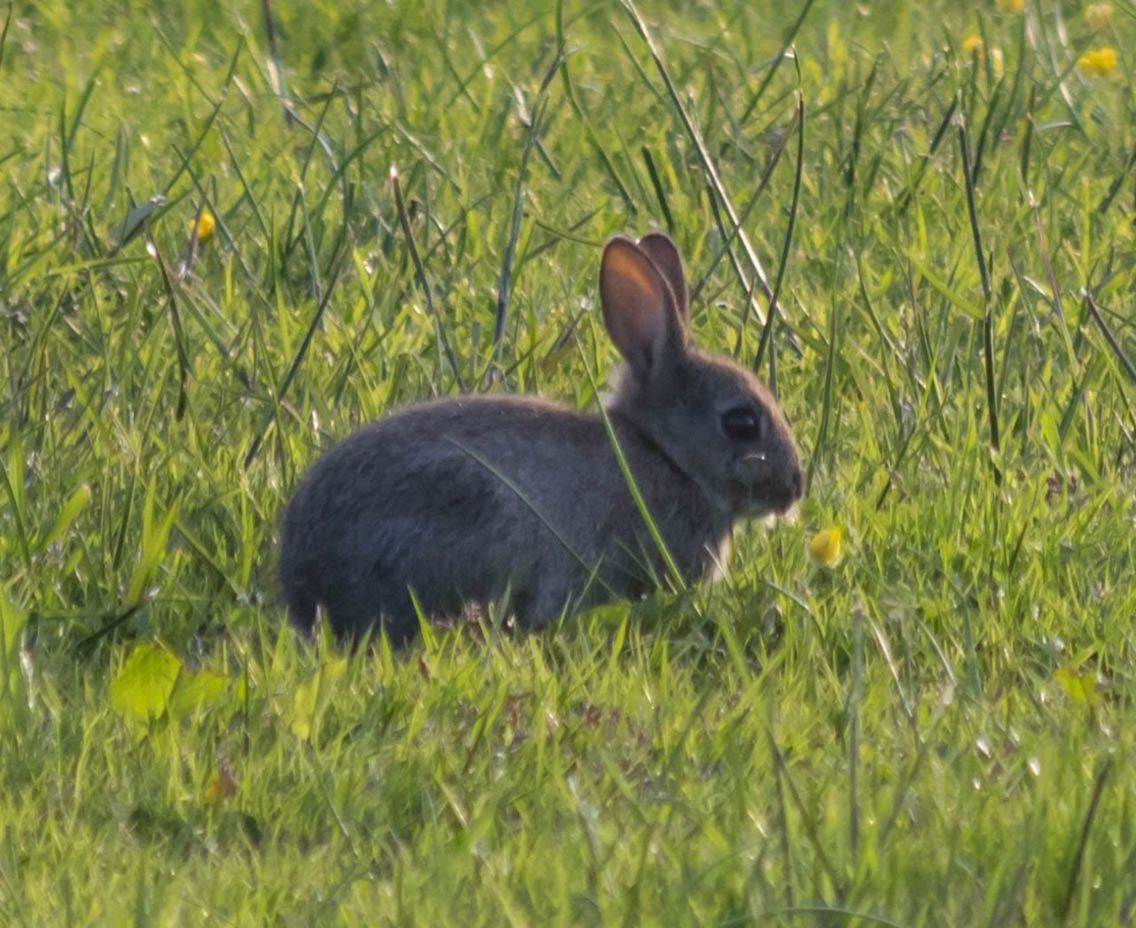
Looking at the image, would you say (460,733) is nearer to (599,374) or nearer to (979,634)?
(979,634)

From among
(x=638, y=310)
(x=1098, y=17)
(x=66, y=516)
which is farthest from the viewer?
(x=1098, y=17)

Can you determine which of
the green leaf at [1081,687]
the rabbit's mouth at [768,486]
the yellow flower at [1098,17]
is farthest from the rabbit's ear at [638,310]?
the yellow flower at [1098,17]

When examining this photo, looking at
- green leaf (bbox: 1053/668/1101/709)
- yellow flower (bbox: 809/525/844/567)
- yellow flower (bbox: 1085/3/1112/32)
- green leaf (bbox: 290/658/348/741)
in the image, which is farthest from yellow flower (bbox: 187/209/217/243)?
yellow flower (bbox: 1085/3/1112/32)

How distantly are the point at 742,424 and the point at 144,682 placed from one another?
1716 millimetres

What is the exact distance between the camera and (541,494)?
430 centimetres

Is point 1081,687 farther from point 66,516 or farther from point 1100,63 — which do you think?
point 1100,63

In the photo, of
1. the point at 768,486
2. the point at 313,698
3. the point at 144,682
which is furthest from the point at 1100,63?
the point at 144,682

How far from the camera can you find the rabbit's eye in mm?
4727

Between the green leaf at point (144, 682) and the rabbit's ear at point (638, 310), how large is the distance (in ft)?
5.55

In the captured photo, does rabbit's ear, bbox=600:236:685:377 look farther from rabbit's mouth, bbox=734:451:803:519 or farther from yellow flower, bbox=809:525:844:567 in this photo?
yellow flower, bbox=809:525:844:567

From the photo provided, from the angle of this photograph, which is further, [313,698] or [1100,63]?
[1100,63]

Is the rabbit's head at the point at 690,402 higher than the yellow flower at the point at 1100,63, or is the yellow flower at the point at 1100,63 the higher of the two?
the yellow flower at the point at 1100,63

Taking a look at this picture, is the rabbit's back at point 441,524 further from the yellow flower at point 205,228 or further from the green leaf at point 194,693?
the yellow flower at point 205,228

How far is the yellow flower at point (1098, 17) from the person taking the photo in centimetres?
827
